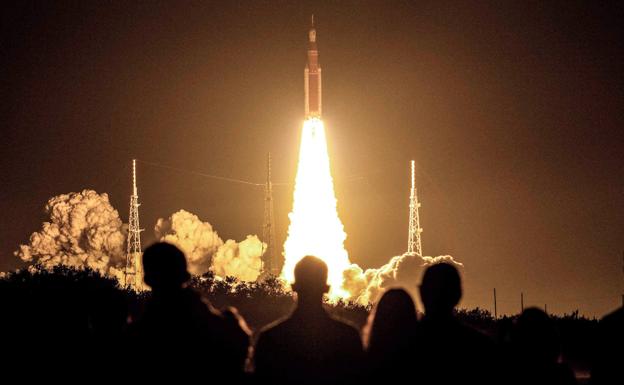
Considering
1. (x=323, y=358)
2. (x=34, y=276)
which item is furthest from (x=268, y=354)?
(x=34, y=276)

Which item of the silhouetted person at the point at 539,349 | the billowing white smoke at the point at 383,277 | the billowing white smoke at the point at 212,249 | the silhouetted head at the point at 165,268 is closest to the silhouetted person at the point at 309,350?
the silhouetted head at the point at 165,268

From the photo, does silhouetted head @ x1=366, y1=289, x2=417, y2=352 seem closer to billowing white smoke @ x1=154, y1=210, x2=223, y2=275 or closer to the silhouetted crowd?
the silhouetted crowd

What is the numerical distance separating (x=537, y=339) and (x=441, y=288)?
130cm

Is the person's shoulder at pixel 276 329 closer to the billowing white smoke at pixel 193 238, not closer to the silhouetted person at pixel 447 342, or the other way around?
the silhouetted person at pixel 447 342

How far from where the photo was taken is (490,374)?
680 centimetres

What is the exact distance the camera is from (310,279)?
7.23 metres

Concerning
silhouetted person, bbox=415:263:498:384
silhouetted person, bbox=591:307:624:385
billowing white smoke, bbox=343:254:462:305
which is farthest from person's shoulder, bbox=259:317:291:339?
billowing white smoke, bbox=343:254:462:305

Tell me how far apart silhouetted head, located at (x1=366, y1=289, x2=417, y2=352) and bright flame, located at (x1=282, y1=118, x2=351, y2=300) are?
2224 inches

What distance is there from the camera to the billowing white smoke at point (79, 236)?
87500 millimetres

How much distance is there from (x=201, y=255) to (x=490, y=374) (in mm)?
85231

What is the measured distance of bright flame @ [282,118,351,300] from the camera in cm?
6700

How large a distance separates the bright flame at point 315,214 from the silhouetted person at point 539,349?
5562cm

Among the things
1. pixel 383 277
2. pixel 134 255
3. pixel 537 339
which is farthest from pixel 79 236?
pixel 537 339

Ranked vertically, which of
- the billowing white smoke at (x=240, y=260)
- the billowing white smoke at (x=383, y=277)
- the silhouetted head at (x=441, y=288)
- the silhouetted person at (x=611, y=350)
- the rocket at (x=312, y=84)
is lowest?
the silhouetted person at (x=611, y=350)
